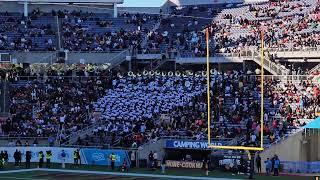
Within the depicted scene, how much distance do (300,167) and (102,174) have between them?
7.74m

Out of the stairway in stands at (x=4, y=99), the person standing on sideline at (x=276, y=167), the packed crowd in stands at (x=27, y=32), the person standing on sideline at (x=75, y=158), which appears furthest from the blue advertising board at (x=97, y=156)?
the packed crowd in stands at (x=27, y=32)

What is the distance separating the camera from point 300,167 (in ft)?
104

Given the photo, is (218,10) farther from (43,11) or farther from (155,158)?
(155,158)

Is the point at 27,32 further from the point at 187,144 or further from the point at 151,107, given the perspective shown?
the point at 187,144

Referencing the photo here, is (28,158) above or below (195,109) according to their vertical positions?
below

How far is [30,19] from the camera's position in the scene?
172ft

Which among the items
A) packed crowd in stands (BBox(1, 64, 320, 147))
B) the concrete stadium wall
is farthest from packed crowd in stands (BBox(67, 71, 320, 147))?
the concrete stadium wall

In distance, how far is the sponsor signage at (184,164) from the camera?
112 feet

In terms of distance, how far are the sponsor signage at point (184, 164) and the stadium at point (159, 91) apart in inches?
3.5

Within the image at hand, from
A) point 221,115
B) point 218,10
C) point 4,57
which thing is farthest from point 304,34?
point 4,57

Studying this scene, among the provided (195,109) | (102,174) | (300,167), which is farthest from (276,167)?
(195,109)

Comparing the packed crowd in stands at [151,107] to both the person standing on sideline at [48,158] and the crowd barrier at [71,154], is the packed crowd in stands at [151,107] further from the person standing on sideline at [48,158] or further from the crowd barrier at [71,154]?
the person standing on sideline at [48,158]

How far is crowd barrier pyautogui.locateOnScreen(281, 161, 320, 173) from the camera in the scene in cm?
3148

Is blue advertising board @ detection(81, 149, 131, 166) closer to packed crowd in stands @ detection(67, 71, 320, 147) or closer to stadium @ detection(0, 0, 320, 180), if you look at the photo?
stadium @ detection(0, 0, 320, 180)
